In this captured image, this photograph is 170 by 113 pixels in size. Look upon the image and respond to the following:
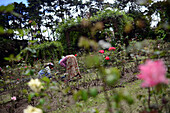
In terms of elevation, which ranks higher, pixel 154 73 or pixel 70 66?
pixel 154 73

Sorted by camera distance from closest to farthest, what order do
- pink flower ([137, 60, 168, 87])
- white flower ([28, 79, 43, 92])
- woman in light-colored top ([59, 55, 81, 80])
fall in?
pink flower ([137, 60, 168, 87]), white flower ([28, 79, 43, 92]), woman in light-colored top ([59, 55, 81, 80])

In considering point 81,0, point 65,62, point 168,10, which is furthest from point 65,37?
point 81,0

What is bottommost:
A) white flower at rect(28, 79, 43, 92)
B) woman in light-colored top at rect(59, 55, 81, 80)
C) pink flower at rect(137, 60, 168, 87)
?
woman in light-colored top at rect(59, 55, 81, 80)

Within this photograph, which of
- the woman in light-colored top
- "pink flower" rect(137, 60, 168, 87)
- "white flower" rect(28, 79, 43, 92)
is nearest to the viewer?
"pink flower" rect(137, 60, 168, 87)

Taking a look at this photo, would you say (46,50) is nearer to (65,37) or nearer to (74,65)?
(65,37)

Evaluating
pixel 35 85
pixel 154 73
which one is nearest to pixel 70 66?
pixel 35 85

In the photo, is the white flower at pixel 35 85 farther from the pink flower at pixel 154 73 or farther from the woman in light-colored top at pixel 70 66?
the woman in light-colored top at pixel 70 66

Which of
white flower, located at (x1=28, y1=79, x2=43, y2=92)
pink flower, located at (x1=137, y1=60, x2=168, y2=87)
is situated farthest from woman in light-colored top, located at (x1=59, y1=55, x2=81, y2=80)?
pink flower, located at (x1=137, y1=60, x2=168, y2=87)

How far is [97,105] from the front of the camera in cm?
240

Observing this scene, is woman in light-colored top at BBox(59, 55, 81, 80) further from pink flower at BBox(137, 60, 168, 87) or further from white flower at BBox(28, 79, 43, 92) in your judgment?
pink flower at BBox(137, 60, 168, 87)

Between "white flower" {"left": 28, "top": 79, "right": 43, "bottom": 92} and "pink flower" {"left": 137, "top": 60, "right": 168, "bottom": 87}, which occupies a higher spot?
"pink flower" {"left": 137, "top": 60, "right": 168, "bottom": 87}

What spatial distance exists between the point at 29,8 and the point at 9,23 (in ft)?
14.8

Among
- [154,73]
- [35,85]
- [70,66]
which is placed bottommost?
[70,66]

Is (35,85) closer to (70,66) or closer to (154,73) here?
(154,73)
